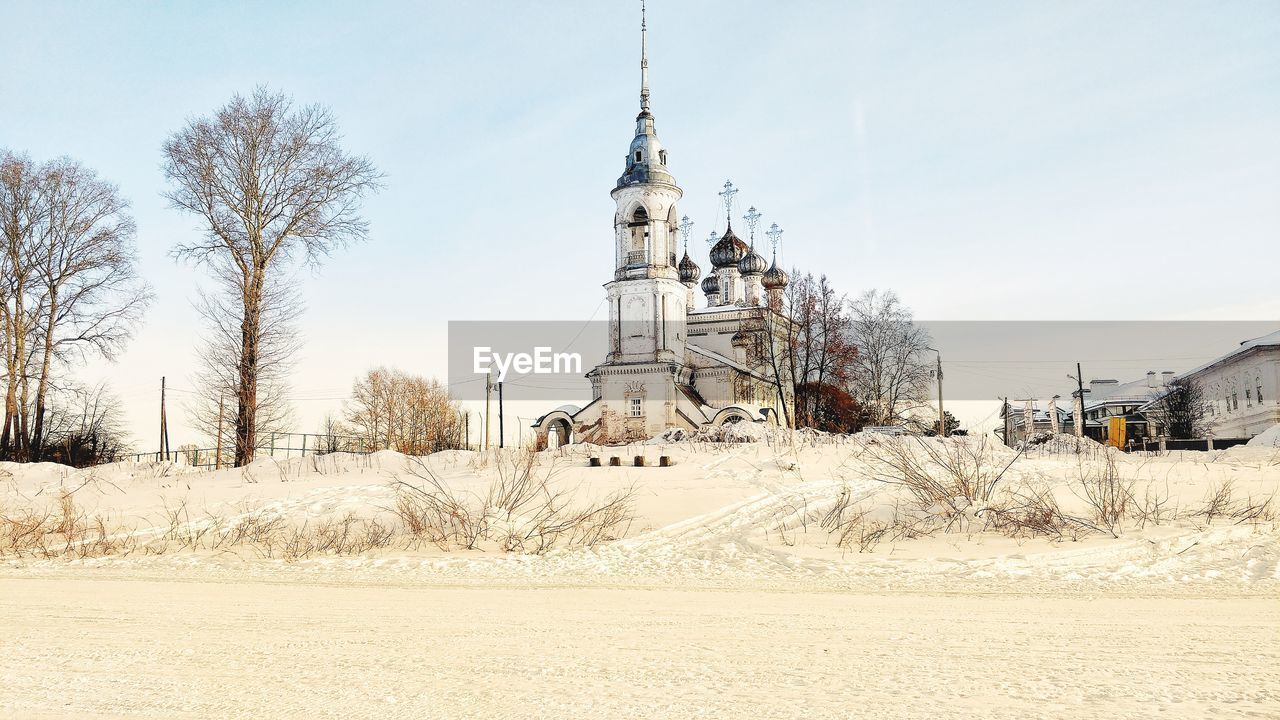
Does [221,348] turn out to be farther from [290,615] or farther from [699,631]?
[699,631]

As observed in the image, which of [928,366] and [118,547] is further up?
[928,366]

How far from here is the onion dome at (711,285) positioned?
223 ft

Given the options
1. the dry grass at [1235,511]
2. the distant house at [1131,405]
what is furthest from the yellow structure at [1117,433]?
the dry grass at [1235,511]

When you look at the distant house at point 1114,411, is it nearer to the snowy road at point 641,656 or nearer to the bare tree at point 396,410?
the bare tree at point 396,410

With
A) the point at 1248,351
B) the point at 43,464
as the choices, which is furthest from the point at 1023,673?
the point at 1248,351

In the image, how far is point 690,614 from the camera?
19.7 ft

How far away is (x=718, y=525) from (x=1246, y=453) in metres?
11.9

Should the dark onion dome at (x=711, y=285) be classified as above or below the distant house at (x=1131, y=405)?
above

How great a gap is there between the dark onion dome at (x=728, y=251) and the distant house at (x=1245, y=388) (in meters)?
30.9

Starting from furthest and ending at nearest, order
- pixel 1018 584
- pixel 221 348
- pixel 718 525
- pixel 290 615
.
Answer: pixel 221 348, pixel 718 525, pixel 1018 584, pixel 290 615

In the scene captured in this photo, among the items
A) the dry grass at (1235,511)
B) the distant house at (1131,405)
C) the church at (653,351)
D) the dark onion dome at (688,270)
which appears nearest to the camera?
A: the dry grass at (1235,511)

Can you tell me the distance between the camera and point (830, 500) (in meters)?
10.9

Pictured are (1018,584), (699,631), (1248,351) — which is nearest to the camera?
(699,631)

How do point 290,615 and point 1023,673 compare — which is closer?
point 1023,673
